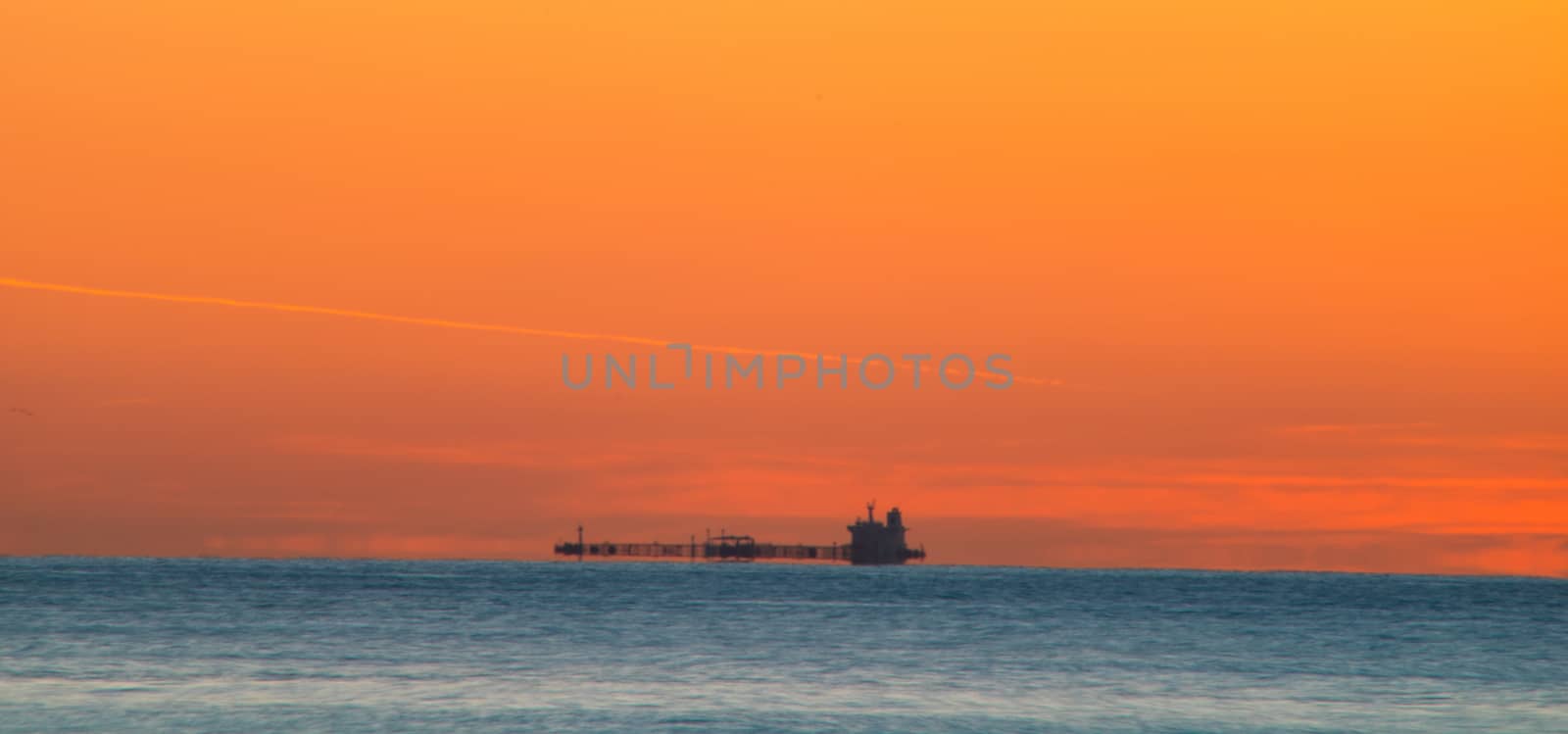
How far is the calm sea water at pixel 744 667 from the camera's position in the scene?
42.2 metres

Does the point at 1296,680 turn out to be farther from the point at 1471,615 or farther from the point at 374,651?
the point at 1471,615

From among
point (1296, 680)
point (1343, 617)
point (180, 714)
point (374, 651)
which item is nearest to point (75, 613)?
point (374, 651)

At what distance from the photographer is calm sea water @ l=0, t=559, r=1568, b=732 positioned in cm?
4222

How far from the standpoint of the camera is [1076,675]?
55781 mm

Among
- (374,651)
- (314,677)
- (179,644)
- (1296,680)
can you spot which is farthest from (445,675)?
(1296,680)

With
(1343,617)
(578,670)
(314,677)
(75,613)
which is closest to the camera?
(314,677)

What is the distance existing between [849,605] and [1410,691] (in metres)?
57.1

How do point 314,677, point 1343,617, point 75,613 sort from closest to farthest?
point 314,677, point 75,613, point 1343,617

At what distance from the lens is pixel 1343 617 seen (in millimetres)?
103500

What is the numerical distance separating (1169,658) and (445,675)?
89.8 feet

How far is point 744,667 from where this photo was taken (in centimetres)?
5584

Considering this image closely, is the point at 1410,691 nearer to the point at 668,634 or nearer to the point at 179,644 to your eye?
the point at 668,634

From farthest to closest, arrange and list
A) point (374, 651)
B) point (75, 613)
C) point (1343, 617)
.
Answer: point (1343, 617) < point (75, 613) < point (374, 651)

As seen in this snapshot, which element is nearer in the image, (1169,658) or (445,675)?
(445,675)
